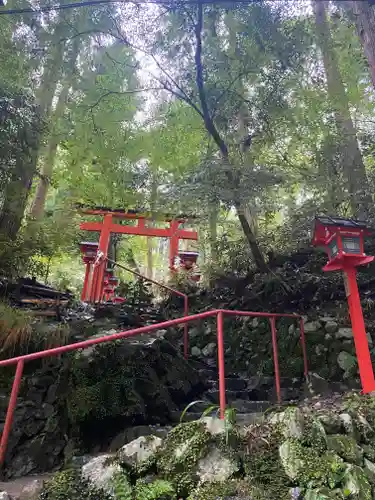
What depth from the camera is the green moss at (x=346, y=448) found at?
90.4 inches

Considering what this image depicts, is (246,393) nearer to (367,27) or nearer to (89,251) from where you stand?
(367,27)

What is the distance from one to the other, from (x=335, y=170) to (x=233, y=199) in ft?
7.80

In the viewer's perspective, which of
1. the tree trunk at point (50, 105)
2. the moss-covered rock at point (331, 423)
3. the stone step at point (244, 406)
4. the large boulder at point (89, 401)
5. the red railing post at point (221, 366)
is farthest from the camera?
the tree trunk at point (50, 105)

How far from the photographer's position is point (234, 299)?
273 inches

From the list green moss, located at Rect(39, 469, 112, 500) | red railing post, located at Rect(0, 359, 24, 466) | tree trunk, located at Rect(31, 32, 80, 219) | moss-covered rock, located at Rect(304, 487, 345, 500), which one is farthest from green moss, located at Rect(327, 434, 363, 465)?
tree trunk, located at Rect(31, 32, 80, 219)

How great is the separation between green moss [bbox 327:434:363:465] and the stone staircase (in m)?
1.65

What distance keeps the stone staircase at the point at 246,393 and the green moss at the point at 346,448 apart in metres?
1.65

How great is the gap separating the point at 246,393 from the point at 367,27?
4.83 meters

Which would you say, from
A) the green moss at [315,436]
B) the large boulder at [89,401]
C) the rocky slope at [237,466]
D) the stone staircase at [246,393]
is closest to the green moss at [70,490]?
the rocky slope at [237,466]

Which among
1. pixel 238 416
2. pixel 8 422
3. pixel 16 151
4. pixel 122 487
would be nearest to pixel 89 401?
pixel 8 422

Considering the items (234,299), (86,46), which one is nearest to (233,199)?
(234,299)

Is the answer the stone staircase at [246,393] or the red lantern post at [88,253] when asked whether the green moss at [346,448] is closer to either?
the stone staircase at [246,393]

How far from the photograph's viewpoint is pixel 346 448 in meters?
2.33

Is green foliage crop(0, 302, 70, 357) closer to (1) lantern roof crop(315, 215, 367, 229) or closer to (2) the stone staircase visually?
(2) the stone staircase
